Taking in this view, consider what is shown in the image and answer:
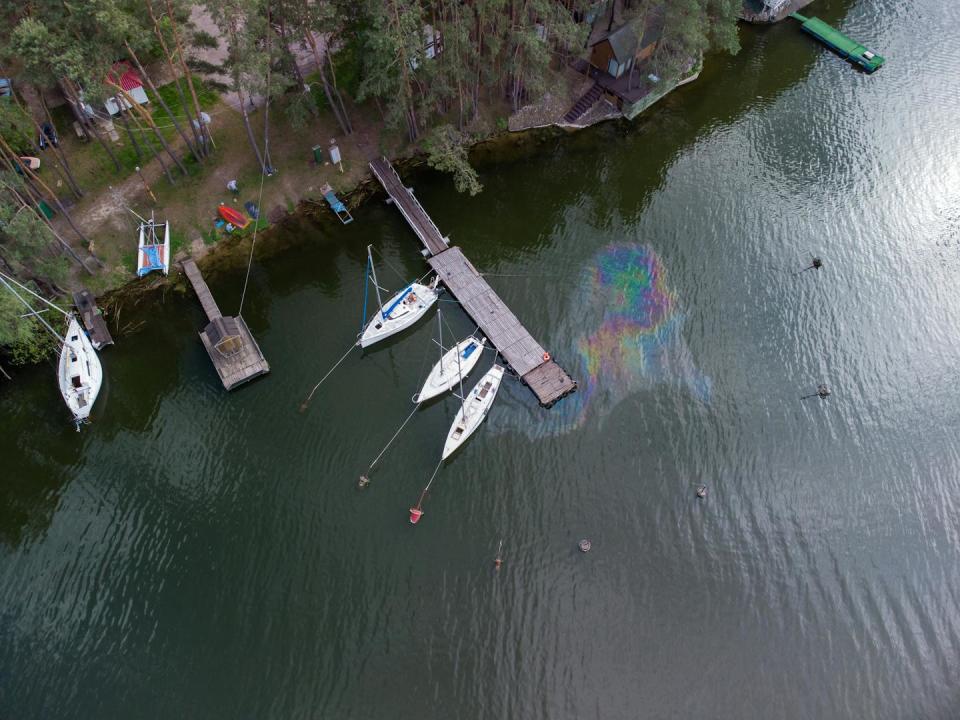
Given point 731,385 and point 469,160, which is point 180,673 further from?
point 469,160

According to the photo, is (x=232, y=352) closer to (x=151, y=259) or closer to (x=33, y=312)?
(x=151, y=259)

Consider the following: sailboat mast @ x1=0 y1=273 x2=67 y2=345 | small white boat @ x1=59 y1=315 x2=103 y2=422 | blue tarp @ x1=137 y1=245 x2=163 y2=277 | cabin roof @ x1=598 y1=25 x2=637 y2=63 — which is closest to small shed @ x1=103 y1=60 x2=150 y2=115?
blue tarp @ x1=137 y1=245 x2=163 y2=277

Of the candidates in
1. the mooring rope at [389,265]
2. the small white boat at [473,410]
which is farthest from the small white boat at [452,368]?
the mooring rope at [389,265]

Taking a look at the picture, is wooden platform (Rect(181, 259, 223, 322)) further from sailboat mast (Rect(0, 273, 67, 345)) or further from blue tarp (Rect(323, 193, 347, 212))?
blue tarp (Rect(323, 193, 347, 212))

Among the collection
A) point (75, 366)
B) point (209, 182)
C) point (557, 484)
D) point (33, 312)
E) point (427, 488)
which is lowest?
point (557, 484)

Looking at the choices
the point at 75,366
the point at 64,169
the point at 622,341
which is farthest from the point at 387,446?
the point at 64,169

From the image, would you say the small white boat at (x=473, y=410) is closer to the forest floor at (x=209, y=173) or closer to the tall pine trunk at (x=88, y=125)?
the forest floor at (x=209, y=173)
